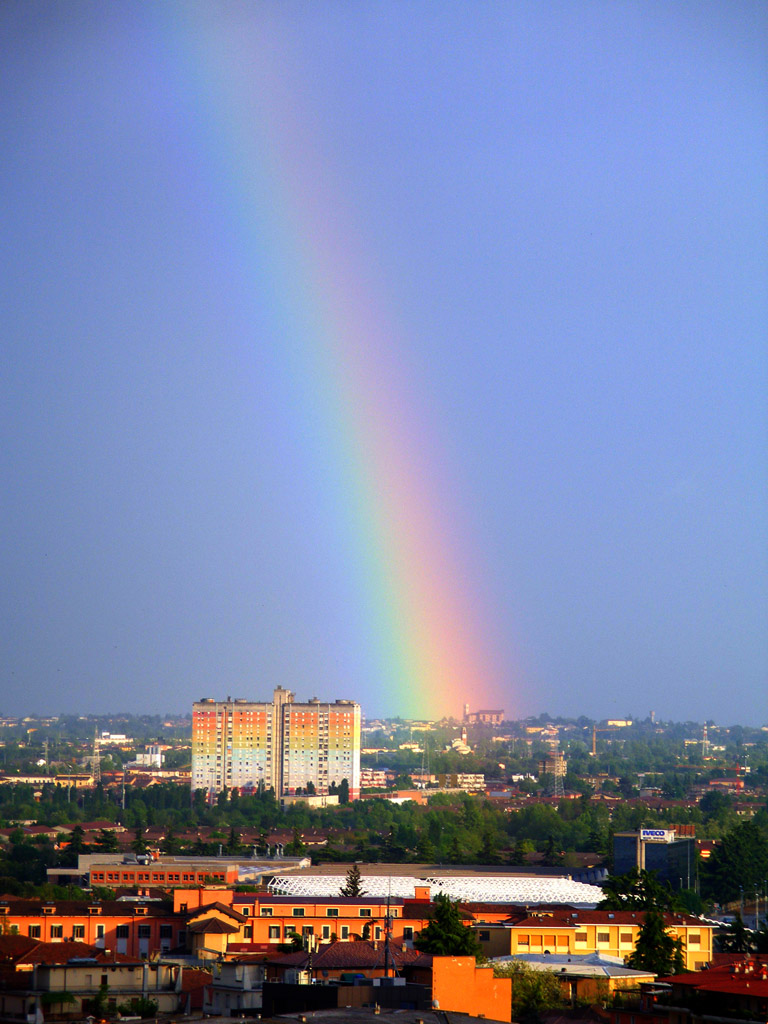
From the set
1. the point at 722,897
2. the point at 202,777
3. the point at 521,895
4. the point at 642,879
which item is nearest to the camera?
the point at 642,879

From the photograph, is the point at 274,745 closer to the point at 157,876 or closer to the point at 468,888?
the point at 157,876

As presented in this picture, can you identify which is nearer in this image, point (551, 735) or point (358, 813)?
point (358, 813)

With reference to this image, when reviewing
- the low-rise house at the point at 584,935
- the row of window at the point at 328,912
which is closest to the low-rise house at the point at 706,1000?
the low-rise house at the point at 584,935

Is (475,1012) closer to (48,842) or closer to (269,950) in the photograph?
(269,950)

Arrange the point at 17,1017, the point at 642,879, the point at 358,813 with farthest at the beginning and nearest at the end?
the point at 358,813 → the point at 642,879 → the point at 17,1017

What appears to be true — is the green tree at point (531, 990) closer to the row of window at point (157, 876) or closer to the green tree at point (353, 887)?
the green tree at point (353, 887)

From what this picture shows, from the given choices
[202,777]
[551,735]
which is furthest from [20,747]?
[551,735]
